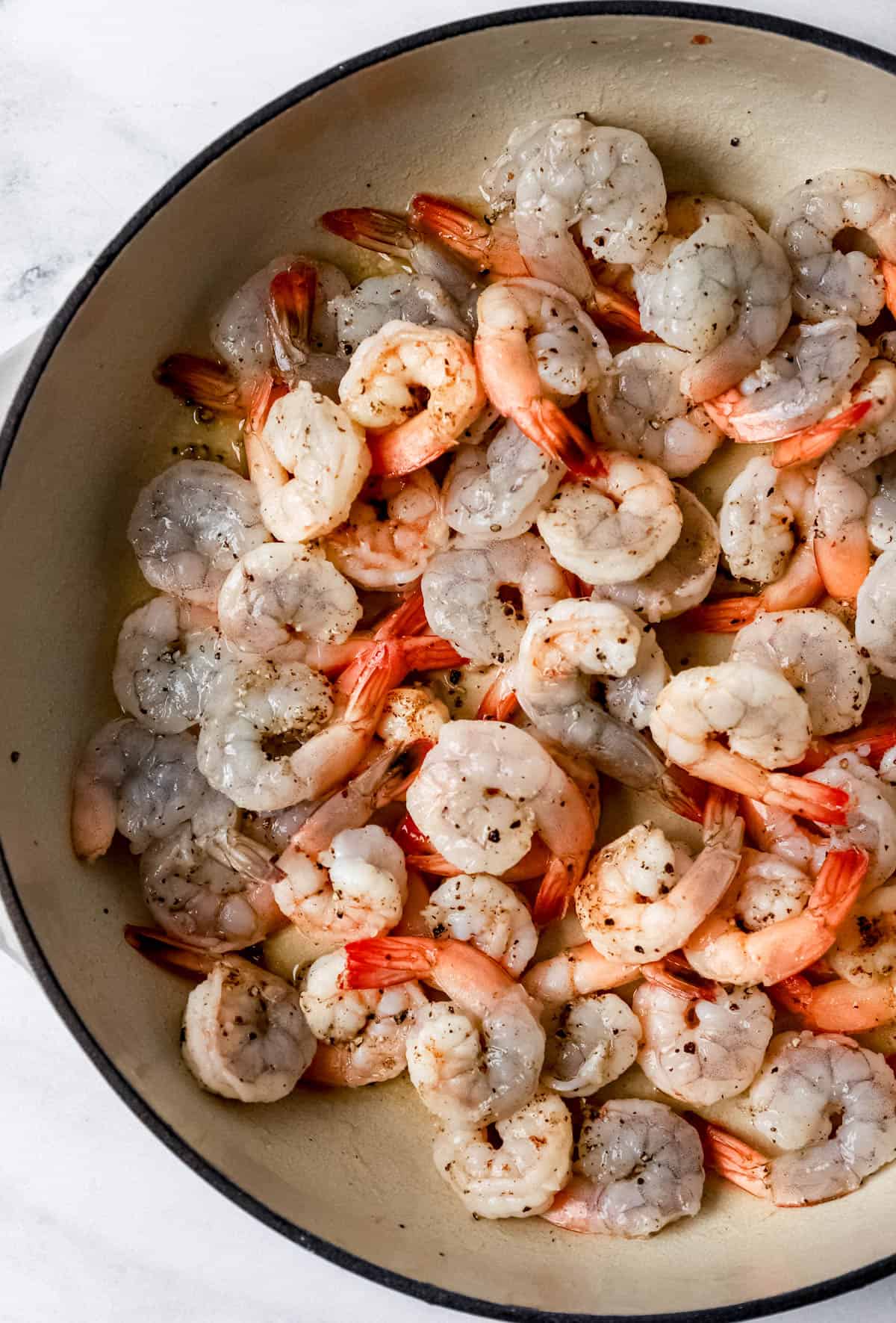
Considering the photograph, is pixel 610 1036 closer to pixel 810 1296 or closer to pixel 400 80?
pixel 810 1296

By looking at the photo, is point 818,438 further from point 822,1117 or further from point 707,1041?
point 822,1117

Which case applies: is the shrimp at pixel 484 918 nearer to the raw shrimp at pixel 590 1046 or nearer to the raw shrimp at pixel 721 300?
the raw shrimp at pixel 590 1046

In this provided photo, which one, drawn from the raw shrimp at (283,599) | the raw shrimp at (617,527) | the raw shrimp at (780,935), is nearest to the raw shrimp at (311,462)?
the raw shrimp at (283,599)

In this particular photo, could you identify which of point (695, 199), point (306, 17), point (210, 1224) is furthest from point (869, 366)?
point (210, 1224)

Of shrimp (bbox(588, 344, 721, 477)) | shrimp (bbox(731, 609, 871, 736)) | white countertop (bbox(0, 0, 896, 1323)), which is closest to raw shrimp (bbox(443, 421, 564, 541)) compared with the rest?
shrimp (bbox(588, 344, 721, 477))

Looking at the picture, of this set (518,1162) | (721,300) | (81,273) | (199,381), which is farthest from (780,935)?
(81,273)
